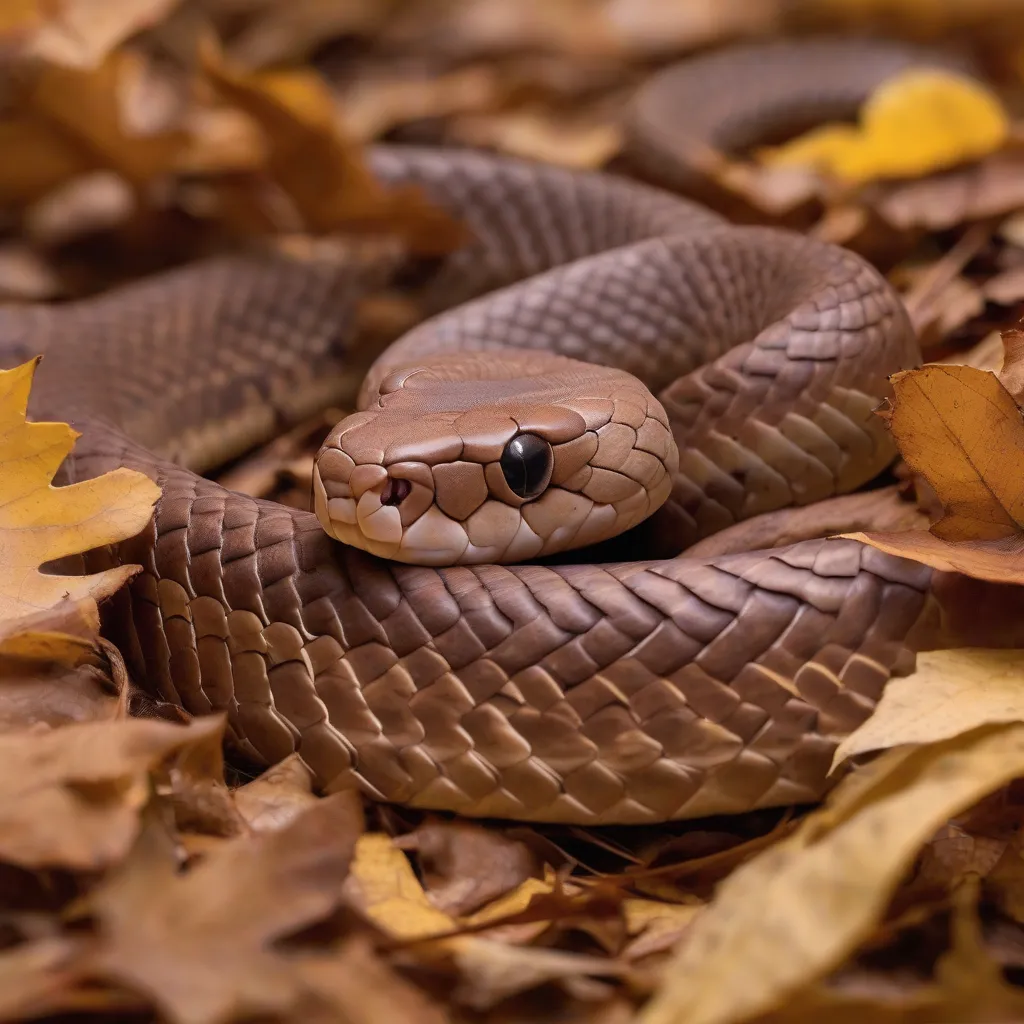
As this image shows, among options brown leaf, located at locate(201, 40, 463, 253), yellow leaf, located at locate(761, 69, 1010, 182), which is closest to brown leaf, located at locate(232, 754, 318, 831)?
brown leaf, located at locate(201, 40, 463, 253)

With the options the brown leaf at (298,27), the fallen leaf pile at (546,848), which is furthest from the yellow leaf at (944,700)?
the brown leaf at (298,27)

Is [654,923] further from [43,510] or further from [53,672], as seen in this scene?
[43,510]

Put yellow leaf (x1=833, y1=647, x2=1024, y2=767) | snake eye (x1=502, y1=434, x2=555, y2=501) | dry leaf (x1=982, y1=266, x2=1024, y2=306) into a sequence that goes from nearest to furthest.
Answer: yellow leaf (x1=833, y1=647, x2=1024, y2=767) < snake eye (x1=502, y1=434, x2=555, y2=501) < dry leaf (x1=982, y1=266, x2=1024, y2=306)

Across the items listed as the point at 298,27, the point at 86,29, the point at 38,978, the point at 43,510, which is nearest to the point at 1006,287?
the point at 43,510

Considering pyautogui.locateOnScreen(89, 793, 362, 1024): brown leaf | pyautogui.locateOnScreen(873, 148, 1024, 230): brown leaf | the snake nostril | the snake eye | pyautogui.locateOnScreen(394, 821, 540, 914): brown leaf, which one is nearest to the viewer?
pyautogui.locateOnScreen(89, 793, 362, 1024): brown leaf

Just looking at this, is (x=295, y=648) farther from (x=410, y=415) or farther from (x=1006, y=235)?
(x=1006, y=235)

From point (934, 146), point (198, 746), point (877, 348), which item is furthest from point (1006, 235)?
point (198, 746)

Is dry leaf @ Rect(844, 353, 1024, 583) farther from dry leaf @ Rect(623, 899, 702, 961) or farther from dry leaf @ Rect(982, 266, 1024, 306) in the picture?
dry leaf @ Rect(982, 266, 1024, 306)
